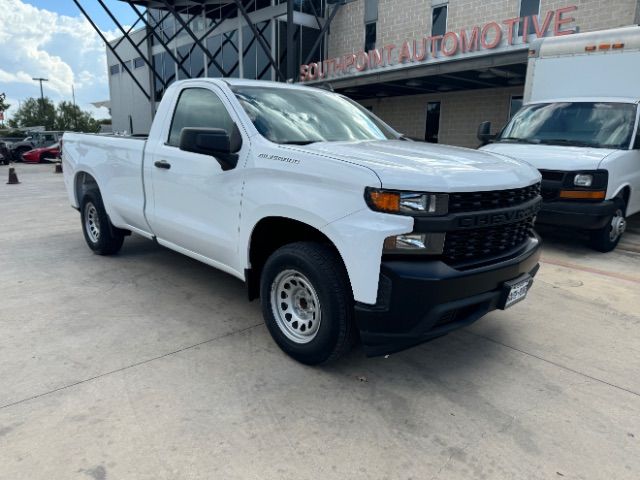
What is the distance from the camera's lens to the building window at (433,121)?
725 inches

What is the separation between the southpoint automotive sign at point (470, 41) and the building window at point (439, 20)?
141cm

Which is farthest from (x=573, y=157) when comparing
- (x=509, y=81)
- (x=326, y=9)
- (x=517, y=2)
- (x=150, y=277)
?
(x=326, y=9)

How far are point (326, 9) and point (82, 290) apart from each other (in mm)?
20728

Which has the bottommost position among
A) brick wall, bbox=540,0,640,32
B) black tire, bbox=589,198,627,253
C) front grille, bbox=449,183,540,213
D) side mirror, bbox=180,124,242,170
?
black tire, bbox=589,198,627,253

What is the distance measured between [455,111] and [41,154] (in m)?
21.6

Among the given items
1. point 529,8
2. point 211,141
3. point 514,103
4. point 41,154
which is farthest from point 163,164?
point 41,154

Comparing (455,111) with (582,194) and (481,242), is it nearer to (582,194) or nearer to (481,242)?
(582,194)

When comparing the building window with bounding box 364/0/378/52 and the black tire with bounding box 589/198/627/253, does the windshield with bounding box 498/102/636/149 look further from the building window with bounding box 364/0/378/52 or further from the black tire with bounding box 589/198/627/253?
the building window with bounding box 364/0/378/52

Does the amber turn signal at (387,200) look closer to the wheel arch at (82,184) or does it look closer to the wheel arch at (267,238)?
the wheel arch at (267,238)

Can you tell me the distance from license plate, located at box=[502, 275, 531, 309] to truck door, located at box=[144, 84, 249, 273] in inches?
75.6

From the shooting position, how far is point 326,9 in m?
21.9

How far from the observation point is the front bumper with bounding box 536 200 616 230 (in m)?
6.05

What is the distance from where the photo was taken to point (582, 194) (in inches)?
239

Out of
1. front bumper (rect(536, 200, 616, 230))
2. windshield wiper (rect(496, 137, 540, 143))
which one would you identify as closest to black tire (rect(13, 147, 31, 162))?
windshield wiper (rect(496, 137, 540, 143))
